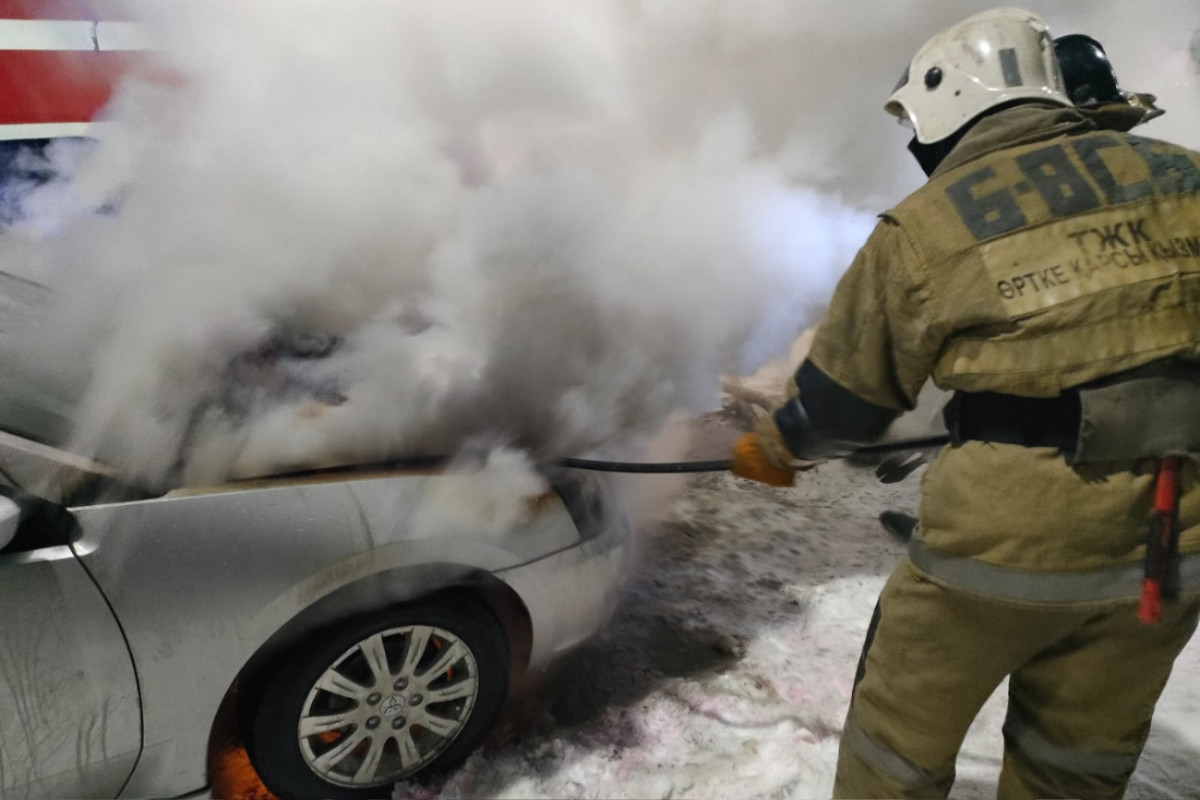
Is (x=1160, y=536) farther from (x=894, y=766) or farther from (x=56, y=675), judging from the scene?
(x=56, y=675)

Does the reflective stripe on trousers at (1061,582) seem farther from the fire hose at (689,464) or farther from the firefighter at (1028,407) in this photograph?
the fire hose at (689,464)

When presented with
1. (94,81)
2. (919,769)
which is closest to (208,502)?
(919,769)

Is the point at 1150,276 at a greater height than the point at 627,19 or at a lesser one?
lesser

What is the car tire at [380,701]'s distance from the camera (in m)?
2.02

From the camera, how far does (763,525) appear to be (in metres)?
4.28

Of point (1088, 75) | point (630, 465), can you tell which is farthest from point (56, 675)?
point (1088, 75)

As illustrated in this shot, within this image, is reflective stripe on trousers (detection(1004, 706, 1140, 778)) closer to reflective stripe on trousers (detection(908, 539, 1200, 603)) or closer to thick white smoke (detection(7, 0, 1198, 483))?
reflective stripe on trousers (detection(908, 539, 1200, 603))

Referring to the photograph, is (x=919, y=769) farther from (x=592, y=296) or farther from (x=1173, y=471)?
(x=592, y=296)

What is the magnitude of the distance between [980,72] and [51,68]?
5.86 metres

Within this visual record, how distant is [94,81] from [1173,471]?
6.05 m

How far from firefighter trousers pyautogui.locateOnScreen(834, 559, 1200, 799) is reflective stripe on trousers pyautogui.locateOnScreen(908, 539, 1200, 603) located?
0.08 ft

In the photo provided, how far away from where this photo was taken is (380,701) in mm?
2141

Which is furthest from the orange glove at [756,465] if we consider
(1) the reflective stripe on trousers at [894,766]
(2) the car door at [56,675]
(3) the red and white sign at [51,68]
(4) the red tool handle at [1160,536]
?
(3) the red and white sign at [51,68]

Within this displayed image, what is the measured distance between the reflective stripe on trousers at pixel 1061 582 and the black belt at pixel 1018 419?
11.3 inches
